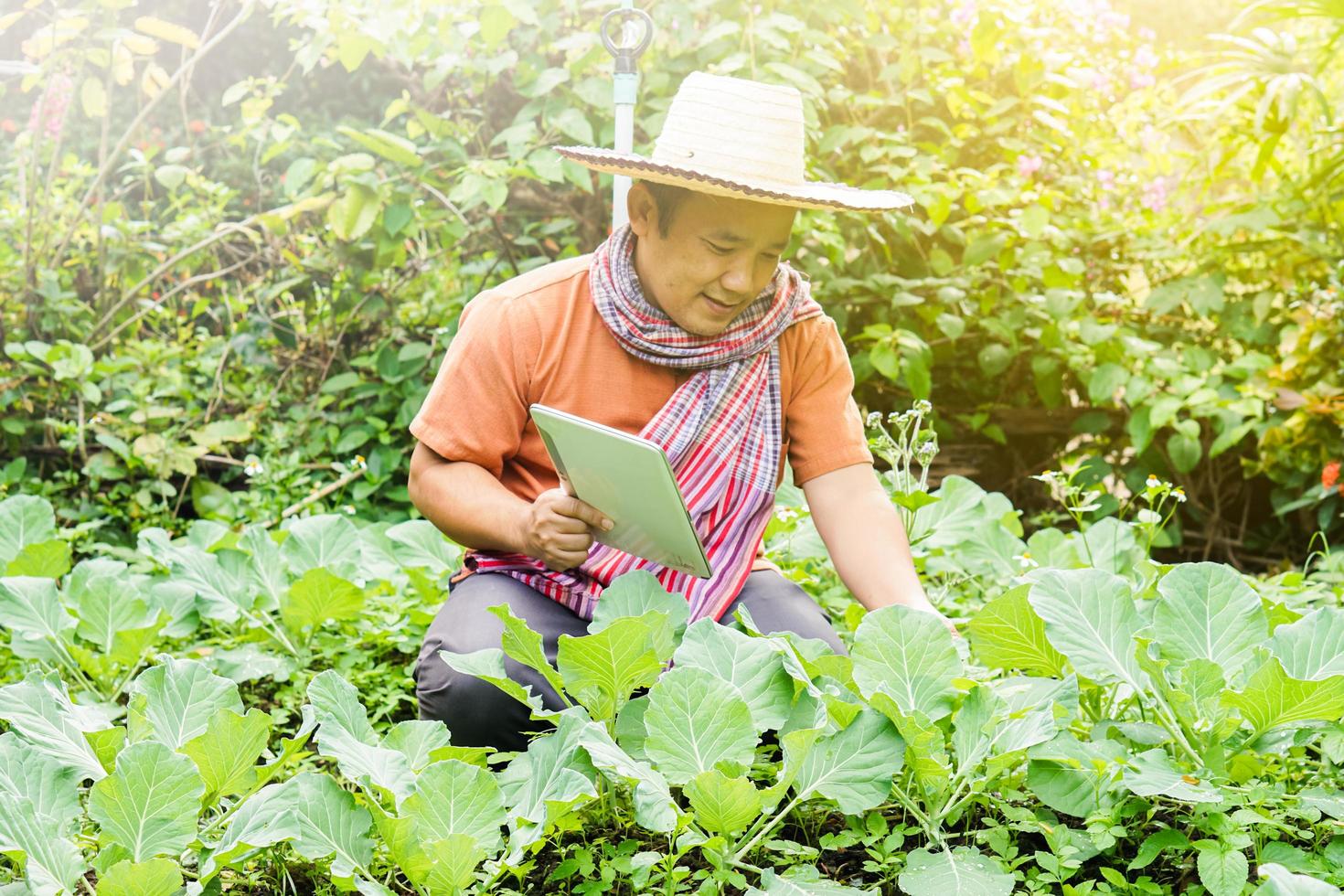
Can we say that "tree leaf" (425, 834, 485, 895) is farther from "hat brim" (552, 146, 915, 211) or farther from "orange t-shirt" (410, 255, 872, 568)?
"hat brim" (552, 146, 915, 211)

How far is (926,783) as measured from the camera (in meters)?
1.40

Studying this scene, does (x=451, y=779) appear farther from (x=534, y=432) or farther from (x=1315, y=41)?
(x=1315, y=41)

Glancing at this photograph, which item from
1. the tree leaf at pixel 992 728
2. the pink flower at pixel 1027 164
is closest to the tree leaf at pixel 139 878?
the tree leaf at pixel 992 728

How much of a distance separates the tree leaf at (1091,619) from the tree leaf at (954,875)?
0.88 ft

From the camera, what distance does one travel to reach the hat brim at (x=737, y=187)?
1744mm

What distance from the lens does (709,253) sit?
1.87 m

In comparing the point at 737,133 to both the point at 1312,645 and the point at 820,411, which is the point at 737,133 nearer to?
the point at 820,411

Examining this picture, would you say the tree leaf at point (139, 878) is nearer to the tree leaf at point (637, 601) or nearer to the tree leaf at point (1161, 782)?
the tree leaf at point (637, 601)

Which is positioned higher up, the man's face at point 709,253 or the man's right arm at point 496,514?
the man's face at point 709,253

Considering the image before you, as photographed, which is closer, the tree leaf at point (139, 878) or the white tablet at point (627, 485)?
the tree leaf at point (139, 878)

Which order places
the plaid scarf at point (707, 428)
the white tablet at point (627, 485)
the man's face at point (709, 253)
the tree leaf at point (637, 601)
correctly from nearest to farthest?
the white tablet at point (627, 485), the tree leaf at point (637, 601), the man's face at point (709, 253), the plaid scarf at point (707, 428)

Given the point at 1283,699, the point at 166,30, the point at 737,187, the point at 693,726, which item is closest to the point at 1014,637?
the point at 1283,699

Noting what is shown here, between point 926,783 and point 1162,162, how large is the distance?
345 centimetres

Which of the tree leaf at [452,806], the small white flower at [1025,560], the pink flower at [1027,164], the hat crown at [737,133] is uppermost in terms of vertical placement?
A: the hat crown at [737,133]
